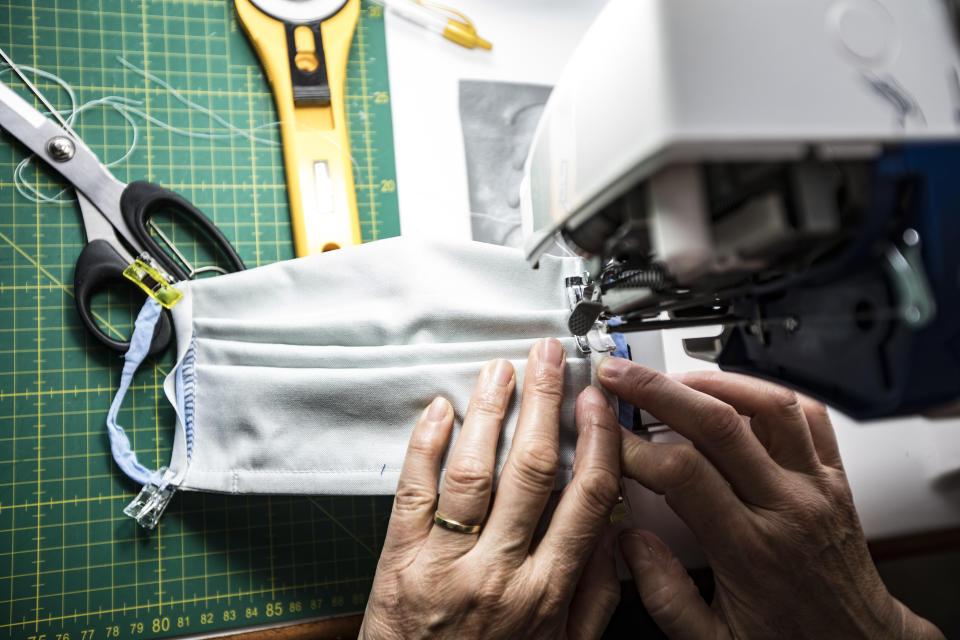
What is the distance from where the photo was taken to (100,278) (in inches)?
31.0

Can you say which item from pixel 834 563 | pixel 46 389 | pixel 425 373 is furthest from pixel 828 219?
pixel 46 389

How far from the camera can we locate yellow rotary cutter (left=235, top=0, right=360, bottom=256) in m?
0.84

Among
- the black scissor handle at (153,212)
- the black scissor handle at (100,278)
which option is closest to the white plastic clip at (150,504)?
the black scissor handle at (100,278)

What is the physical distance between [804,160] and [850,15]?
103 mm

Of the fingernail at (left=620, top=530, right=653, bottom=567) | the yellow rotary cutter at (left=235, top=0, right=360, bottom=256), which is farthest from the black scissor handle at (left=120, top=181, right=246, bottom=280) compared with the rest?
the fingernail at (left=620, top=530, right=653, bottom=567)

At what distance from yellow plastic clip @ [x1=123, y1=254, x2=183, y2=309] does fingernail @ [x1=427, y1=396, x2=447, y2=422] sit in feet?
1.27

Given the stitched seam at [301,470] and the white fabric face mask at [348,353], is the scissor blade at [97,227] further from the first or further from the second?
the stitched seam at [301,470]

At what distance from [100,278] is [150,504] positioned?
1.08 ft

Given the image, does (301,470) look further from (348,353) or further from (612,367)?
(612,367)

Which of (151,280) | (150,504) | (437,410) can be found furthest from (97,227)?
(437,410)

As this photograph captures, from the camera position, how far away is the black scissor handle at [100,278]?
777mm

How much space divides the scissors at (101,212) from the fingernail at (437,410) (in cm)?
36

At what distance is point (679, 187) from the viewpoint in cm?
36

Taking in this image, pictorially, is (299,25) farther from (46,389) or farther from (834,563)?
(834,563)
